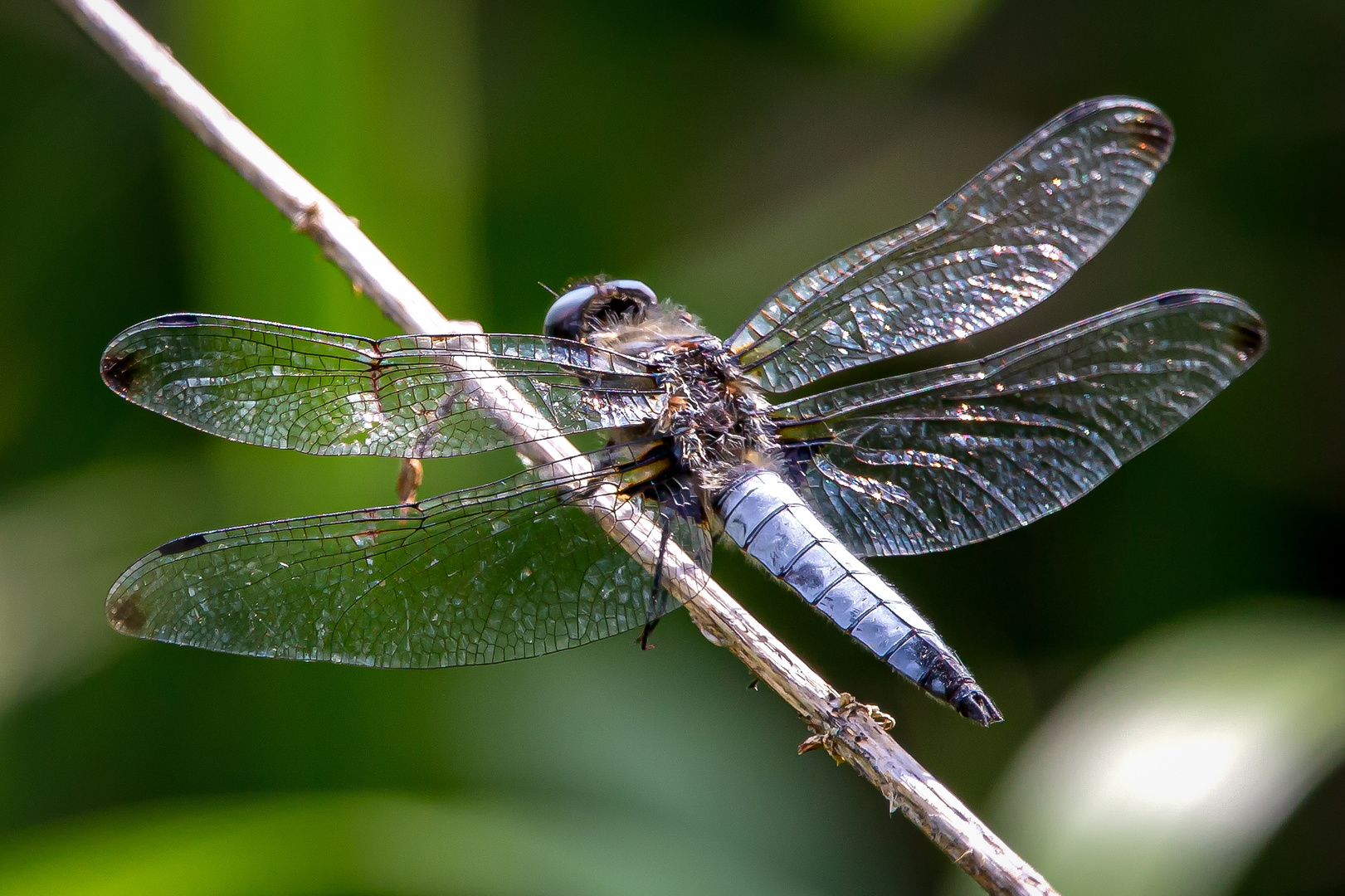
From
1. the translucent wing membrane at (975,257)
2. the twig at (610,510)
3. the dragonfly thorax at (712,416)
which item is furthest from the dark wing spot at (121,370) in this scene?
the translucent wing membrane at (975,257)

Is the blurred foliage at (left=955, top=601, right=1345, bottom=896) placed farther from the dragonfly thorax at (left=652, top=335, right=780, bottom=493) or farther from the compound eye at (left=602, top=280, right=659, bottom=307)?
the compound eye at (left=602, top=280, right=659, bottom=307)

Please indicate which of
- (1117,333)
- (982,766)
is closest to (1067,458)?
(1117,333)

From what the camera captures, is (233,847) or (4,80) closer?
(233,847)

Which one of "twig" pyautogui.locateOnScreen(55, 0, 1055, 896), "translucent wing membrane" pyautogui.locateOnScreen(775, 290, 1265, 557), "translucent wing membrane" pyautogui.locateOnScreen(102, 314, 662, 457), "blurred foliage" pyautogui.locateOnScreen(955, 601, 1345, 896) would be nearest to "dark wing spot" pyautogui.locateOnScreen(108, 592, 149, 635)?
"translucent wing membrane" pyautogui.locateOnScreen(102, 314, 662, 457)

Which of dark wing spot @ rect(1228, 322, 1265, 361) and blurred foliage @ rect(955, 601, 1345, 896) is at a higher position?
dark wing spot @ rect(1228, 322, 1265, 361)

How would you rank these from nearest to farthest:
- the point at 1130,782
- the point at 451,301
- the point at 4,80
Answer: the point at 1130,782 → the point at 451,301 → the point at 4,80

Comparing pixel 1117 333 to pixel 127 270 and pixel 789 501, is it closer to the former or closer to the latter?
pixel 789 501

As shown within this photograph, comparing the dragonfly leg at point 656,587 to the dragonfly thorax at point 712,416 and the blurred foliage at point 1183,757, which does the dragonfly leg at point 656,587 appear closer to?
the dragonfly thorax at point 712,416

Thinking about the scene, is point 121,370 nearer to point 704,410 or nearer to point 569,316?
point 569,316
